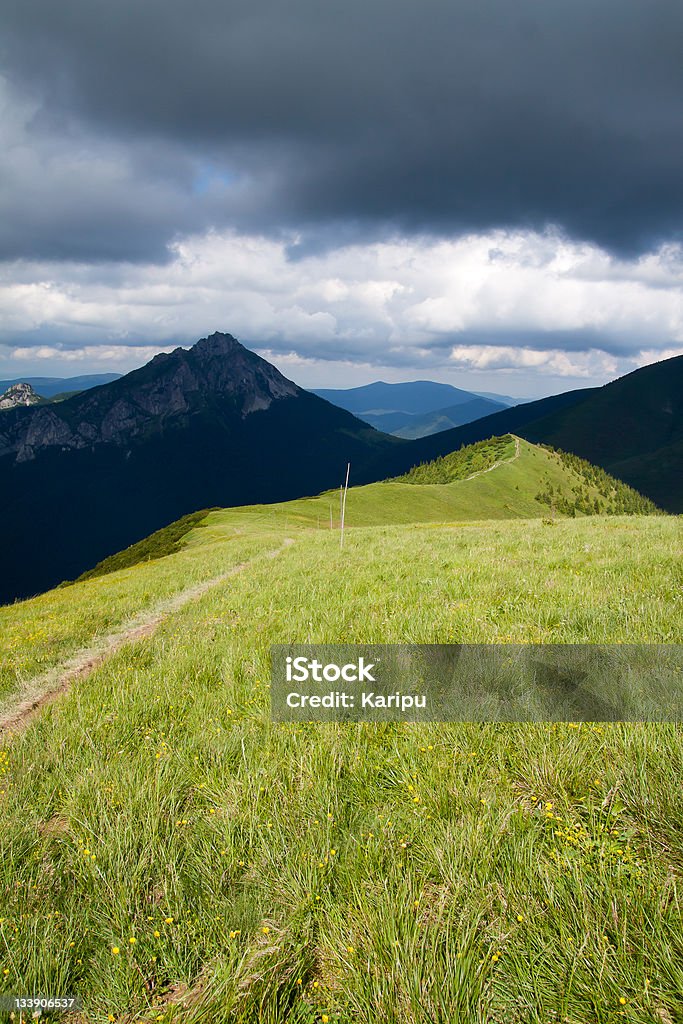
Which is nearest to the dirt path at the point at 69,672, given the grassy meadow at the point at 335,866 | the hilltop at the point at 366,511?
the grassy meadow at the point at 335,866

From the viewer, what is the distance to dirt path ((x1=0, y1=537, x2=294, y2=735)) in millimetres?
7504

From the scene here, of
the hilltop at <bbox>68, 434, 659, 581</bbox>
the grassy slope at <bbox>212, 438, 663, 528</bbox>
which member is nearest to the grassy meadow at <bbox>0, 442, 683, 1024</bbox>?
the hilltop at <bbox>68, 434, 659, 581</bbox>

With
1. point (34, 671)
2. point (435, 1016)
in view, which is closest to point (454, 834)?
point (435, 1016)

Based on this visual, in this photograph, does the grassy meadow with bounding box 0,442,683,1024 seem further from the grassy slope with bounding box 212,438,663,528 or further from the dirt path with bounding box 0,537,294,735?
the grassy slope with bounding box 212,438,663,528

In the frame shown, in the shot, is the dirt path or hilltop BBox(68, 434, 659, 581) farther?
hilltop BBox(68, 434, 659, 581)

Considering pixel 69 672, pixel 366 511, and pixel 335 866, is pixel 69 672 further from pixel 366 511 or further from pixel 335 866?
pixel 366 511

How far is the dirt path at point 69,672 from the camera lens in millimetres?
7504

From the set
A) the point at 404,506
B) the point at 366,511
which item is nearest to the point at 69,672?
the point at 366,511

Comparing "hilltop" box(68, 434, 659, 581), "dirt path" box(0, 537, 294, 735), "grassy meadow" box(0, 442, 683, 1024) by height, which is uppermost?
"grassy meadow" box(0, 442, 683, 1024)

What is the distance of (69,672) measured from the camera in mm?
9906

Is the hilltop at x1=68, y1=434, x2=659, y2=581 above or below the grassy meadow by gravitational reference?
below

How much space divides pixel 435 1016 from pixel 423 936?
37 centimetres

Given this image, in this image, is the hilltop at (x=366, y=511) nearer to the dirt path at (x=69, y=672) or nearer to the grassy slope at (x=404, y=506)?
the grassy slope at (x=404, y=506)

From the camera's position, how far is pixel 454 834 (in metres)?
3.28
